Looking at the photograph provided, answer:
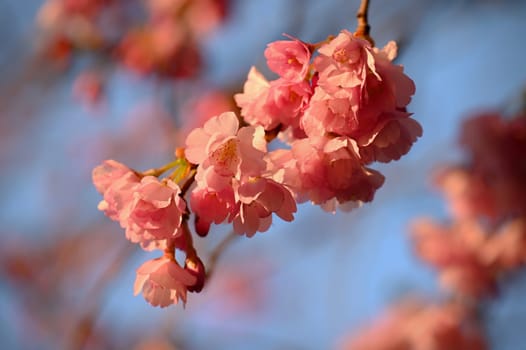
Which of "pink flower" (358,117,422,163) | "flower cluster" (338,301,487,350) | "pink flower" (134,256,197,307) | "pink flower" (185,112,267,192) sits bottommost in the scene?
"pink flower" (134,256,197,307)

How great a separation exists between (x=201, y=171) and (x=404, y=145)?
10.6 inches

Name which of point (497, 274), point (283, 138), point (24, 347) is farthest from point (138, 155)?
point (283, 138)

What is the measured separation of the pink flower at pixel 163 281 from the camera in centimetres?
75

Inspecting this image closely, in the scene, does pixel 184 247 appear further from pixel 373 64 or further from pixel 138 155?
pixel 138 155

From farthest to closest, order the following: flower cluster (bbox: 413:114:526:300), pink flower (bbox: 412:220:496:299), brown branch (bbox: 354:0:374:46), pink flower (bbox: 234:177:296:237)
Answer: pink flower (bbox: 412:220:496:299)
flower cluster (bbox: 413:114:526:300)
brown branch (bbox: 354:0:374:46)
pink flower (bbox: 234:177:296:237)

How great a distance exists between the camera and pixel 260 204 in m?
0.70

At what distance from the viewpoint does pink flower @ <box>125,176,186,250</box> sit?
712 mm

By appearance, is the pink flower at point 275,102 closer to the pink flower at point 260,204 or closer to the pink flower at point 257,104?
the pink flower at point 257,104

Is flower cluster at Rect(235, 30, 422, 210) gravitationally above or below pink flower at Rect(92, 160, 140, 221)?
above

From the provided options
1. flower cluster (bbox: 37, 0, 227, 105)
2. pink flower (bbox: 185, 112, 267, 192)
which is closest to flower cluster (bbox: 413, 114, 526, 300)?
pink flower (bbox: 185, 112, 267, 192)

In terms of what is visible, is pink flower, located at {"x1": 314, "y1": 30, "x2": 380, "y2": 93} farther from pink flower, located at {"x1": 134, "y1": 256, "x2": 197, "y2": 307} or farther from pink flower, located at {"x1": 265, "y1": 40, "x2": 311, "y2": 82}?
pink flower, located at {"x1": 134, "y1": 256, "x2": 197, "y2": 307}

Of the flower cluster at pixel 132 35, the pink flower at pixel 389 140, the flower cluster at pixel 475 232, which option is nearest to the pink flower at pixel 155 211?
the pink flower at pixel 389 140

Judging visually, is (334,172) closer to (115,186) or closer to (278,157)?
(278,157)

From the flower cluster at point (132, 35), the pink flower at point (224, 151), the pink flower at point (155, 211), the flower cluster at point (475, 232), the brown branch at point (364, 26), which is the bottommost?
the pink flower at point (155, 211)
